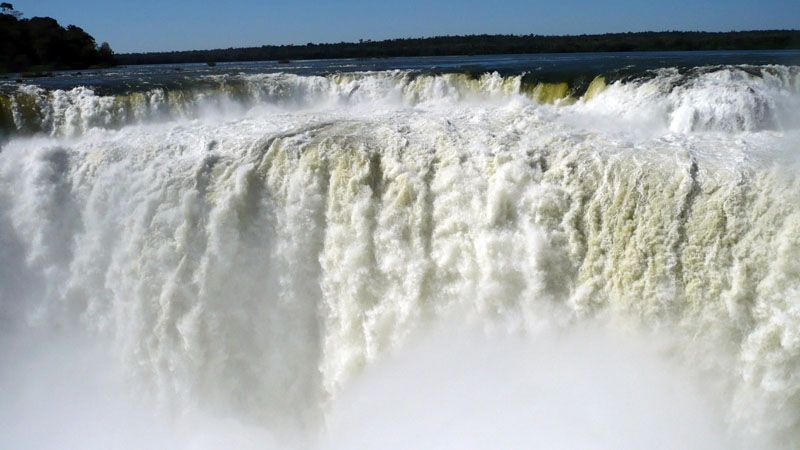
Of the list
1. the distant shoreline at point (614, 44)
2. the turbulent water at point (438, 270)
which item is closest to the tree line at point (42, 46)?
the distant shoreline at point (614, 44)

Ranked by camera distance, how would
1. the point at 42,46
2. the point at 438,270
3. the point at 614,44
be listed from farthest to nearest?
1. the point at 614,44
2. the point at 42,46
3. the point at 438,270

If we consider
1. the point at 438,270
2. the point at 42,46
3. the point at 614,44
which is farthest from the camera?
the point at 614,44

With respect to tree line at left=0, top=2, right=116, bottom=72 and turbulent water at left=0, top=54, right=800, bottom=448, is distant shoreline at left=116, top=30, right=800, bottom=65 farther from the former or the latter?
turbulent water at left=0, top=54, right=800, bottom=448

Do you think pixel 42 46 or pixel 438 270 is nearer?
pixel 438 270

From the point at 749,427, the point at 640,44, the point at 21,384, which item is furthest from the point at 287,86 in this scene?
the point at 640,44

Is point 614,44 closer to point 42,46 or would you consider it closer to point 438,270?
point 42,46

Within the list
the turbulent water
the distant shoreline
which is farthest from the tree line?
the turbulent water

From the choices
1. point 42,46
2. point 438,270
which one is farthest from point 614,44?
point 438,270
